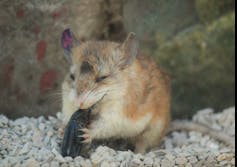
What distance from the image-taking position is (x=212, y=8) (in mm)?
8273

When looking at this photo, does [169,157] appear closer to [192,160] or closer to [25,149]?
[192,160]

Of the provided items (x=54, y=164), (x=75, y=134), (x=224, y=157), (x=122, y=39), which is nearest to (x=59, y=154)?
(x=54, y=164)

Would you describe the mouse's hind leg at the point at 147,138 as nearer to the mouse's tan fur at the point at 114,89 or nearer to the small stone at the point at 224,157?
the mouse's tan fur at the point at 114,89

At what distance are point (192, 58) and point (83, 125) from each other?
2310mm

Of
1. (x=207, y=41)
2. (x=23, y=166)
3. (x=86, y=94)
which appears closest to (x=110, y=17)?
(x=207, y=41)

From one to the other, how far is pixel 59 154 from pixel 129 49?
134cm

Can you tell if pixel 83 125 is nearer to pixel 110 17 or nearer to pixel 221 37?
pixel 110 17

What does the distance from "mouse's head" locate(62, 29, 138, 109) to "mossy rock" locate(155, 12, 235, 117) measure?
1594 millimetres

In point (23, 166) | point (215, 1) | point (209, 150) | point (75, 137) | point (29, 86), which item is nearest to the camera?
point (23, 166)

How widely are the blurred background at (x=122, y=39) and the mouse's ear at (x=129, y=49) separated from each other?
0.72m

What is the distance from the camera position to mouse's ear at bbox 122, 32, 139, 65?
6.70m

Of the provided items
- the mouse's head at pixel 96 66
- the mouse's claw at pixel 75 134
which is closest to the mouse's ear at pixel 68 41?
the mouse's head at pixel 96 66

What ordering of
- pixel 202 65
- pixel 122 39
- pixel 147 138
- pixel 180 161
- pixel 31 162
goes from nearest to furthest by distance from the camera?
pixel 31 162 < pixel 180 161 < pixel 147 138 < pixel 122 39 < pixel 202 65

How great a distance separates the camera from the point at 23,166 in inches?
234
